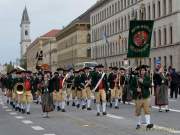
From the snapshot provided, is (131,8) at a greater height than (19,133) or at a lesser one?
greater

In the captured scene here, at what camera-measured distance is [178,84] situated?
3797 cm

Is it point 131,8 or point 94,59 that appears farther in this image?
point 94,59

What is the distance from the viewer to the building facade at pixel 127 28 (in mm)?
71562

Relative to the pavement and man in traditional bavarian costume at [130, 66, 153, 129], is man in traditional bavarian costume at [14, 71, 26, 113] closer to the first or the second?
the pavement

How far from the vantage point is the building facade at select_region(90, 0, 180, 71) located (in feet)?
235

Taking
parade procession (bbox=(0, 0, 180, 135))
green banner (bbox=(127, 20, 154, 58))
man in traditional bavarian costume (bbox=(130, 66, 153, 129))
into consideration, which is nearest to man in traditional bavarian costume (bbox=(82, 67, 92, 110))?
parade procession (bbox=(0, 0, 180, 135))

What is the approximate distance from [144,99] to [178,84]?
21.5m

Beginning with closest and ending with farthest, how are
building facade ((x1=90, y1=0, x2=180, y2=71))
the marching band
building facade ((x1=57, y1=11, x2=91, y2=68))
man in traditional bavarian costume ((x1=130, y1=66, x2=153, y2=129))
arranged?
man in traditional bavarian costume ((x1=130, y1=66, x2=153, y2=129))
the marching band
building facade ((x1=90, y1=0, x2=180, y2=71))
building facade ((x1=57, y1=11, x2=91, y2=68))

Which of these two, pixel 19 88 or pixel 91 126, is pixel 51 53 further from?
pixel 91 126

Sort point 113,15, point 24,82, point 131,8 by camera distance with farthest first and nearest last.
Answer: point 113,15
point 131,8
point 24,82

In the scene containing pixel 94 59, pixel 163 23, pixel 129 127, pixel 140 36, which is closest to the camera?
pixel 129 127

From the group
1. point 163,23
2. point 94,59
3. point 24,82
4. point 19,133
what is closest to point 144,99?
point 19,133

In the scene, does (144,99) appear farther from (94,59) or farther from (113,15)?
(94,59)

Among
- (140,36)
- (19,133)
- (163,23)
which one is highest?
(163,23)
